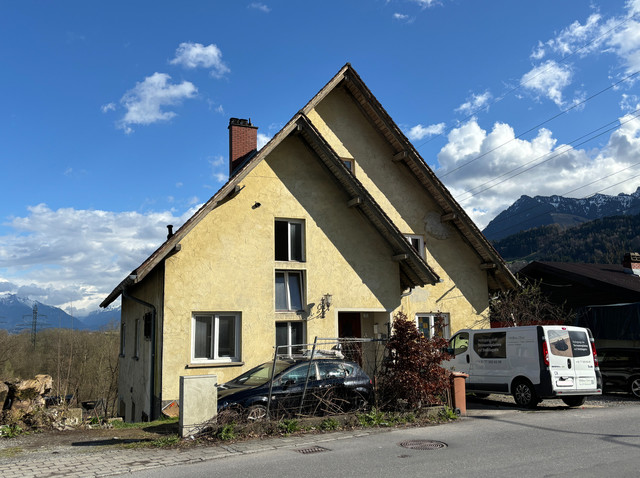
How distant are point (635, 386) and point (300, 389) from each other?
10.4 m

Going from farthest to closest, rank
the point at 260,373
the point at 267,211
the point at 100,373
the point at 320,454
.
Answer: the point at 100,373, the point at 267,211, the point at 260,373, the point at 320,454

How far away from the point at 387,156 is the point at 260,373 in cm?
1057

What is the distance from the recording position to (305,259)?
51.0 feet

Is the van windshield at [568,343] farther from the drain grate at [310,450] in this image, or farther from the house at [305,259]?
the drain grate at [310,450]

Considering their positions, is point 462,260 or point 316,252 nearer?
point 316,252

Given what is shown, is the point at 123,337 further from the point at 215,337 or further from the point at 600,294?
the point at 600,294

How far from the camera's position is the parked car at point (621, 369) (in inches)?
589

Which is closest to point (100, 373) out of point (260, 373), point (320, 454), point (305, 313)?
point (305, 313)

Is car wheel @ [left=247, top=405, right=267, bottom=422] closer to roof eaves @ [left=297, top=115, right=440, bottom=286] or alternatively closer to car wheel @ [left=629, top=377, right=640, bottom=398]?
roof eaves @ [left=297, top=115, right=440, bottom=286]

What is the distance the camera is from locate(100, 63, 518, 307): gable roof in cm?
1375

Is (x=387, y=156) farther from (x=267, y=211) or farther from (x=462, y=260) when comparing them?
(x=267, y=211)

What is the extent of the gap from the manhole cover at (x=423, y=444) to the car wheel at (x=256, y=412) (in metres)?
2.75

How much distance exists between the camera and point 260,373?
11.3 metres

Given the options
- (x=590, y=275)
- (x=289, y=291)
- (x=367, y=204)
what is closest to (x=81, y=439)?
(x=289, y=291)
